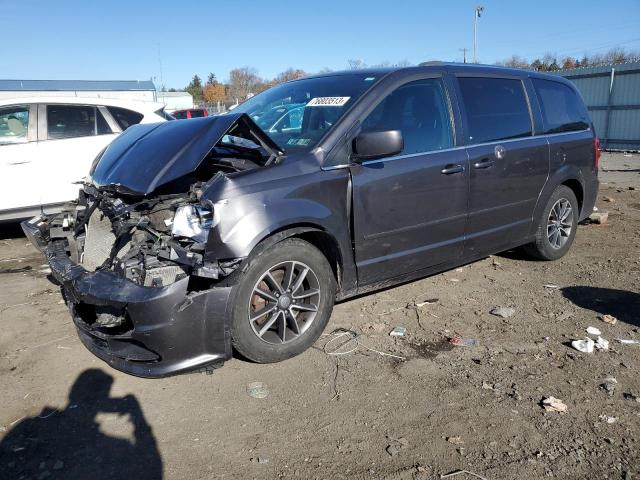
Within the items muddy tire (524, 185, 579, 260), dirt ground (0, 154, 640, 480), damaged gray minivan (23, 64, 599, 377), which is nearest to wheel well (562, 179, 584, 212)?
muddy tire (524, 185, 579, 260)

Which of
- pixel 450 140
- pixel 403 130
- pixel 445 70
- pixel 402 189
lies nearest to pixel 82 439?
pixel 402 189

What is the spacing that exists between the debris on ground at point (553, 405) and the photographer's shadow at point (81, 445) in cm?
214

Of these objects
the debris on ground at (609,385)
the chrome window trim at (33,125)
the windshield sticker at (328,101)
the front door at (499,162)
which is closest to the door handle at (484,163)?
the front door at (499,162)

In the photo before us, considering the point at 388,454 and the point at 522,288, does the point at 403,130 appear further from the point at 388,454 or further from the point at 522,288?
the point at 388,454

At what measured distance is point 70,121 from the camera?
7.11m

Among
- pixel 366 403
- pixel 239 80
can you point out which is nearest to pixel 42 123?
pixel 366 403

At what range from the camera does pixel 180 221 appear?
318cm

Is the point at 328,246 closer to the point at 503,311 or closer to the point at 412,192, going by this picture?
the point at 412,192

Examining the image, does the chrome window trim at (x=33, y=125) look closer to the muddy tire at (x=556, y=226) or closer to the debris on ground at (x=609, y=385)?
the muddy tire at (x=556, y=226)

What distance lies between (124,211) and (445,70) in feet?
9.34

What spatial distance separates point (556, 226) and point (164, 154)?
13.6 ft

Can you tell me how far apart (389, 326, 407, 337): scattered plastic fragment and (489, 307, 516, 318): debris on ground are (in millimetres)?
863

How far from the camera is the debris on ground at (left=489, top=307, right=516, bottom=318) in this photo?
4.31 m

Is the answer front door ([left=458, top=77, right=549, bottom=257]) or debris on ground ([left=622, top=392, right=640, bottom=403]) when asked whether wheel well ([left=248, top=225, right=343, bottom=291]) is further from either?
debris on ground ([left=622, top=392, right=640, bottom=403])
